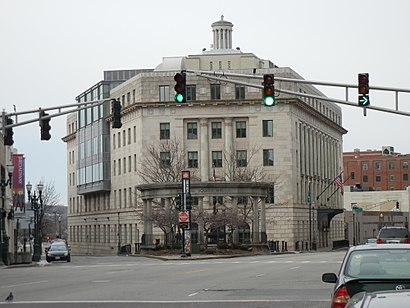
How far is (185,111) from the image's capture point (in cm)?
9825

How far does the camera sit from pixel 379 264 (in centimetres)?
1277

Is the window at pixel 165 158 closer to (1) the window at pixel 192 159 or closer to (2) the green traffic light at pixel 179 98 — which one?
(1) the window at pixel 192 159

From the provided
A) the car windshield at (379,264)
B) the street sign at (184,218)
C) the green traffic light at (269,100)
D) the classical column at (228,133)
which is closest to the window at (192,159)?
the classical column at (228,133)

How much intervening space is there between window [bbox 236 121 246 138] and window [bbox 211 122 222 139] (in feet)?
5.90

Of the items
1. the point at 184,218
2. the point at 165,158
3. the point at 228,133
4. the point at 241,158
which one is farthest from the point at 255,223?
the point at 228,133

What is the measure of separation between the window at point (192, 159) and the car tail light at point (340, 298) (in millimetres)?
86474

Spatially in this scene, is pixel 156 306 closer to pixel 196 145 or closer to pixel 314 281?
pixel 314 281

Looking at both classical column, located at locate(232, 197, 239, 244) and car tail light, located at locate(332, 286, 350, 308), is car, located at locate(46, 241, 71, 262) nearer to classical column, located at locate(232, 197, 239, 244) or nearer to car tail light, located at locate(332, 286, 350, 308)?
classical column, located at locate(232, 197, 239, 244)

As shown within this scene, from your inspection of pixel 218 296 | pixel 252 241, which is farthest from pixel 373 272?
pixel 252 241

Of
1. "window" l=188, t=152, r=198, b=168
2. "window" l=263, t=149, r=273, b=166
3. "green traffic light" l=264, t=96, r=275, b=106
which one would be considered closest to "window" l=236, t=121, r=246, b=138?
"window" l=263, t=149, r=273, b=166

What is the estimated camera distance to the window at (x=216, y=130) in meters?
98.6

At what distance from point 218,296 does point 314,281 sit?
6.13m

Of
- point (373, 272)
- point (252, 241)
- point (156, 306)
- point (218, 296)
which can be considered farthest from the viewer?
point (252, 241)

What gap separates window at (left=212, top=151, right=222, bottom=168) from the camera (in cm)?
9800
